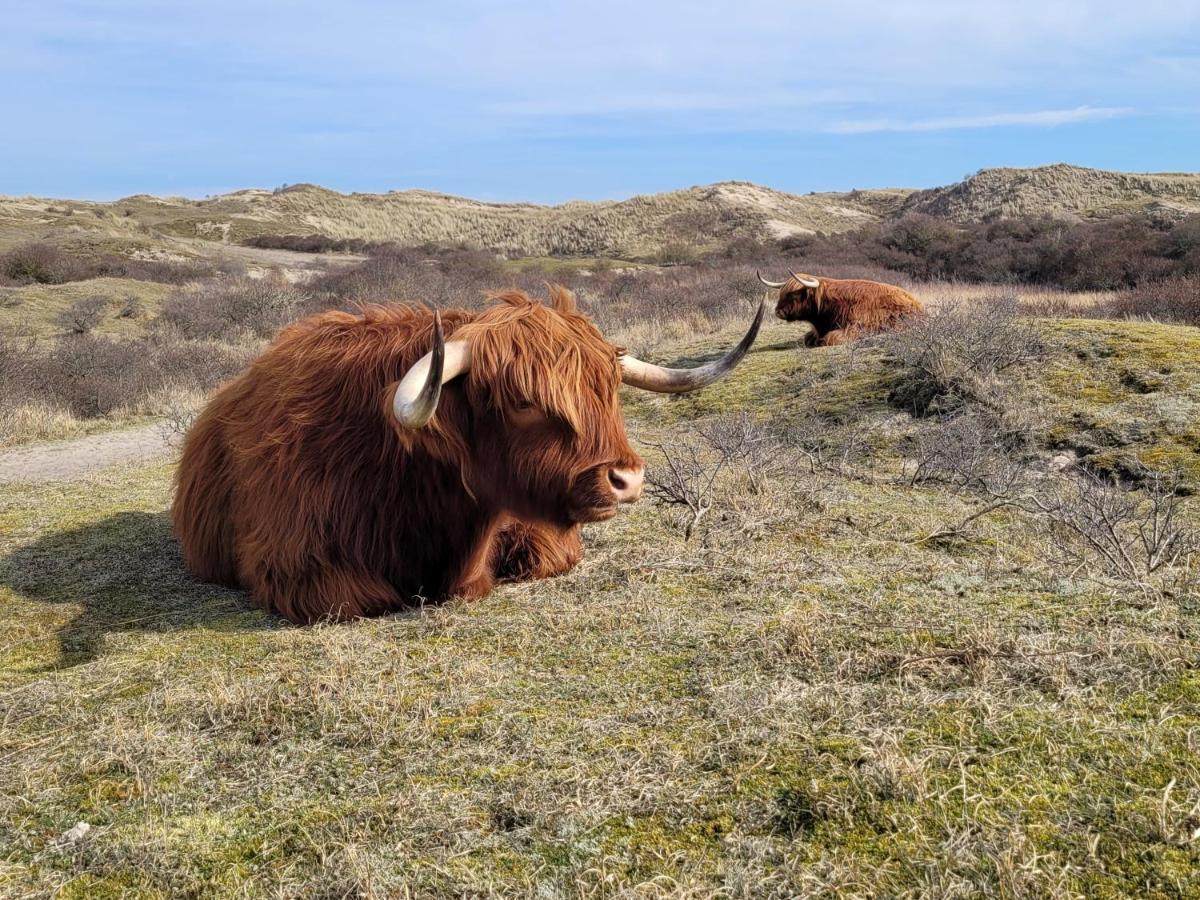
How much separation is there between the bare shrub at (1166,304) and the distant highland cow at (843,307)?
407 cm

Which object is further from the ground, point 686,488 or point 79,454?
point 686,488

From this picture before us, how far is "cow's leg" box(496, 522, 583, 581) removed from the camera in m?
4.46

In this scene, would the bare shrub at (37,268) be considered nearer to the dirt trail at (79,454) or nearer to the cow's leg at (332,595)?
the dirt trail at (79,454)

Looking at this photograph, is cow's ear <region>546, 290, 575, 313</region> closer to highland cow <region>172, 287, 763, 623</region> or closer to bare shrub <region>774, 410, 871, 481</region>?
highland cow <region>172, 287, 763, 623</region>

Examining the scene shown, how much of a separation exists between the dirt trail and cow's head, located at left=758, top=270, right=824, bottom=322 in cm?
808

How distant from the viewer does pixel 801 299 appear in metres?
13.2

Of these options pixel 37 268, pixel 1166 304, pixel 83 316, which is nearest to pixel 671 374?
pixel 1166 304

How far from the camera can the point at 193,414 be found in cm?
1130

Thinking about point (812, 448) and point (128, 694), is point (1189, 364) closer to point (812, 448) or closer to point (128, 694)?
point (812, 448)

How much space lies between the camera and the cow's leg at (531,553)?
14.6ft

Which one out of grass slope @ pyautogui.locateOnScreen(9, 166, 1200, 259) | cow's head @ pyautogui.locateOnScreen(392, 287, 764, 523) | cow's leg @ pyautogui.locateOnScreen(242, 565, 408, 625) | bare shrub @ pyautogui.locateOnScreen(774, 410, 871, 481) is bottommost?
cow's leg @ pyautogui.locateOnScreen(242, 565, 408, 625)

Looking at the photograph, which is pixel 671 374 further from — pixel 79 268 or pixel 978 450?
pixel 79 268

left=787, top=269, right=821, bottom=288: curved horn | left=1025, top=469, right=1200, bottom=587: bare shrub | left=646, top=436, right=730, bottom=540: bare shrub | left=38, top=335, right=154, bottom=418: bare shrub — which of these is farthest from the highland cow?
left=38, top=335, right=154, bottom=418: bare shrub

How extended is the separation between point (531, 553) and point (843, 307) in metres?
9.41
